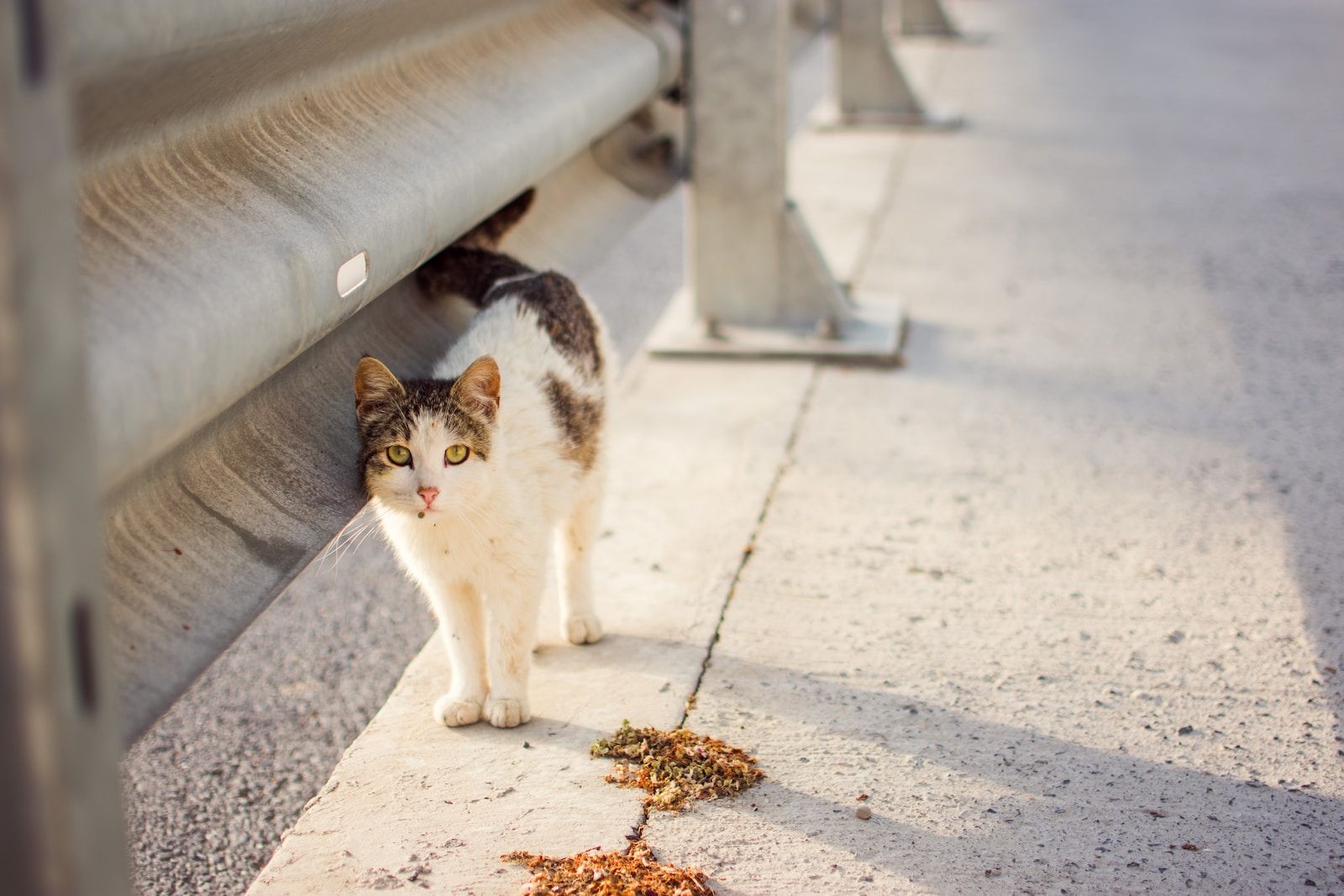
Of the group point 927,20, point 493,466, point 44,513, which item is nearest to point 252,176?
point 493,466

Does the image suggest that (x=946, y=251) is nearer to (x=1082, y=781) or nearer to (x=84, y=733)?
(x=1082, y=781)

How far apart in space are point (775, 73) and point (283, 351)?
3.25 meters

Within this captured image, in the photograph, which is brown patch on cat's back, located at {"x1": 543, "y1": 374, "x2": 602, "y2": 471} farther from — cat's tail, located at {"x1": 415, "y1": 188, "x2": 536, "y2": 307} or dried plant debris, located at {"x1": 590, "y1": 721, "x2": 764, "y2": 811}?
dried plant debris, located at {"x1": 590, "y1": 721, "x2": 764, "y2": 811}

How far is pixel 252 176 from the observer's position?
6.87 ft

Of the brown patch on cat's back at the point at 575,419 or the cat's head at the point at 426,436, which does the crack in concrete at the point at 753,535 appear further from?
the cat's head at the point at 426,436

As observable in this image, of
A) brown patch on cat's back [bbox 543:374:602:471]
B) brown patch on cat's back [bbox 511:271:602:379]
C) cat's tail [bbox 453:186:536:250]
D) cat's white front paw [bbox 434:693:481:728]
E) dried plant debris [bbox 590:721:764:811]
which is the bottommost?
cat's white front paw [bbox 434:693:481:728]

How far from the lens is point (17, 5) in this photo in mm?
1120

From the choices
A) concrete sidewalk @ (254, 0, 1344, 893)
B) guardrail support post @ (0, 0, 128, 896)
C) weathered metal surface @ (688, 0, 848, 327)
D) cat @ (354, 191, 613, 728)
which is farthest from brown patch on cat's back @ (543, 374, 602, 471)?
weathered metal surface @ (688, 0, 848, 327)

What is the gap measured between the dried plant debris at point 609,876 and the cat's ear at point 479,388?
34.9 inches

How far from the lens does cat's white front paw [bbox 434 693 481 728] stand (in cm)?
284

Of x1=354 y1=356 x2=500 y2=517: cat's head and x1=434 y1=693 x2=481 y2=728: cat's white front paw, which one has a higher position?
x1=354 y1=356 x2=500 y2=517: cat's head

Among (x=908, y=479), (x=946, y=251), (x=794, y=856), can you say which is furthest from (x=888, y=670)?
(x=946, y=251)

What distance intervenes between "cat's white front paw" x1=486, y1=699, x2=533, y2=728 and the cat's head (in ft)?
1.47

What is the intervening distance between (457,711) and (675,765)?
1.72ft
